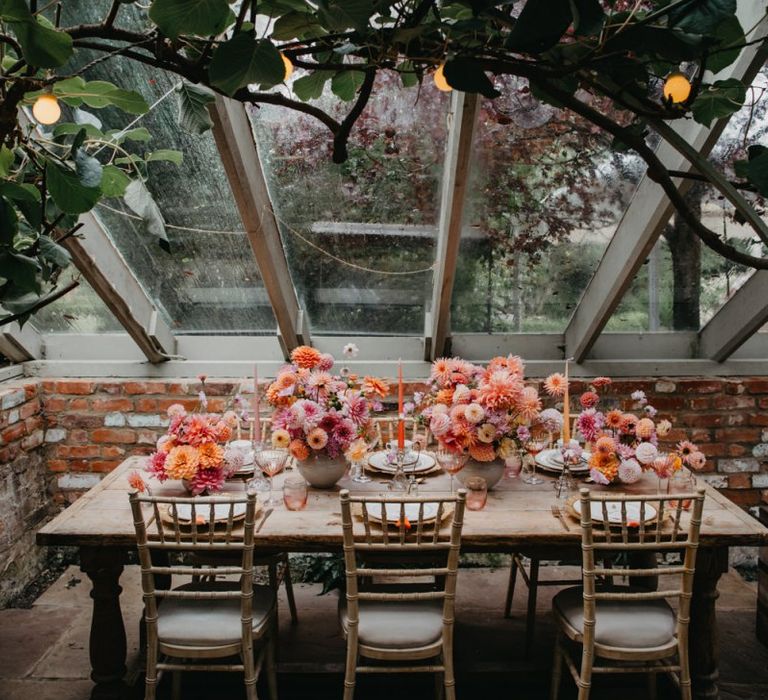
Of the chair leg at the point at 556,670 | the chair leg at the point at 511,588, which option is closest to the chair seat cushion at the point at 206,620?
the chair leg at the point at 556,670

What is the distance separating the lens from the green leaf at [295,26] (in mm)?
838

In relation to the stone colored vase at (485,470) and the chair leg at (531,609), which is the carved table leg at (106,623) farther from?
the chair leg at (531,609)

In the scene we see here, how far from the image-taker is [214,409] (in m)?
3.35

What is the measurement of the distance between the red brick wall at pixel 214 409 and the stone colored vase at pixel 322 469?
894 millimetres

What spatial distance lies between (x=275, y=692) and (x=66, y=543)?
85cm

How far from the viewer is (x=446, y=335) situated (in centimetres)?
322

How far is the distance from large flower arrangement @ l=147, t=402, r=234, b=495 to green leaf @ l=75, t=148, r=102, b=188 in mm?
1447

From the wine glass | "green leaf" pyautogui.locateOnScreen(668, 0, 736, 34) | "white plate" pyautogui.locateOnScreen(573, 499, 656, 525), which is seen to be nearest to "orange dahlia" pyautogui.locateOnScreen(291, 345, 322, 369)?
the wine glass

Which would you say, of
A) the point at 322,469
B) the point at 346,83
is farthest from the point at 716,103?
the point at 322,469

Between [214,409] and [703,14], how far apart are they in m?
3.00

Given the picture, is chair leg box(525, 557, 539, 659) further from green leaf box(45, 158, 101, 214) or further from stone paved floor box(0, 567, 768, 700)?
green leaf box(45, 158, 101, 214)

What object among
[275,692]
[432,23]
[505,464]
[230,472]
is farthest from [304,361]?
[432,23]

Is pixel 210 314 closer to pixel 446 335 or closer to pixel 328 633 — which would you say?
pixel 446 335

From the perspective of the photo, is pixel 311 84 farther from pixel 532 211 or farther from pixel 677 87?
pixel 532 211
